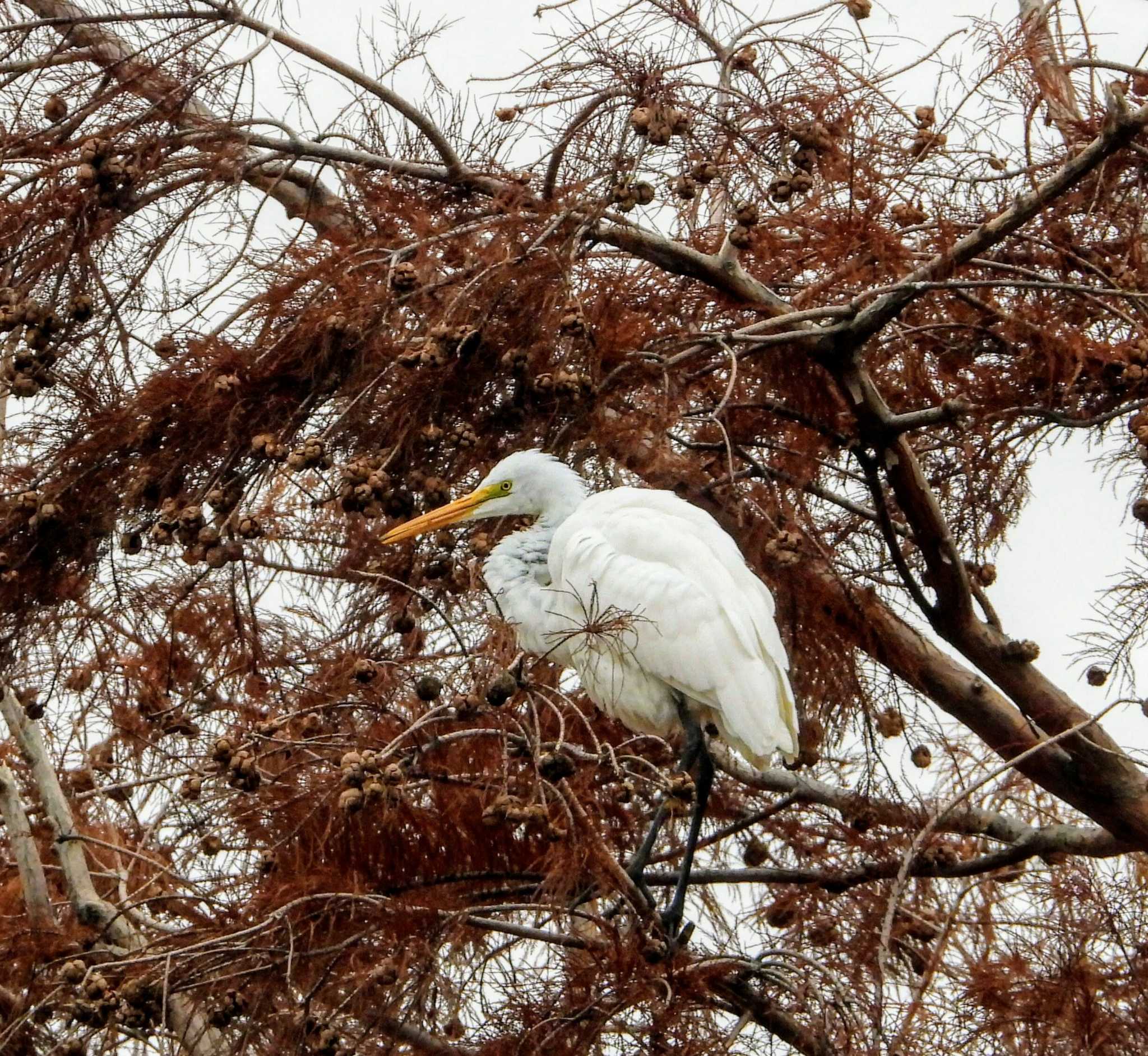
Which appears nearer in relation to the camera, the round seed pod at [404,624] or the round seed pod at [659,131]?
the round seed pod at [659,131]

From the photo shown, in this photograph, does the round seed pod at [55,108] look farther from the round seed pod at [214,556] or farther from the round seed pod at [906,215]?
the round seed pod at [906,215]

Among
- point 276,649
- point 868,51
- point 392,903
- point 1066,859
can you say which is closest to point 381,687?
point 392,903

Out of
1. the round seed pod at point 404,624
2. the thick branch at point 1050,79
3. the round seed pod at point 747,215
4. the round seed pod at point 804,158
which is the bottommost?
the round seed pod at point 404,624

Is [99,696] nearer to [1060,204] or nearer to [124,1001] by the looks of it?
[124,1001]

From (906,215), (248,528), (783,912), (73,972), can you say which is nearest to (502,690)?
(248,528)

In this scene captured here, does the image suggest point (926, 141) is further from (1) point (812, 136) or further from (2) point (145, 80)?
(2) point (145, 80)

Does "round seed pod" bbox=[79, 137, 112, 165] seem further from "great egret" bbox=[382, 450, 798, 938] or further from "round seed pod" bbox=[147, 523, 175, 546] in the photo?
"great egret" bbox=[382, 450, 798, 938]

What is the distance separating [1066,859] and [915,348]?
3.27 feet

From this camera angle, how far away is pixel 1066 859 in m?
3.16

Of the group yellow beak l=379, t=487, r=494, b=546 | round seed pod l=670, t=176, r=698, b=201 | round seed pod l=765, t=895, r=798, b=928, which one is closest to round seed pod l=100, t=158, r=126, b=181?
yellow beak l=379, t=487, r=494, b=546

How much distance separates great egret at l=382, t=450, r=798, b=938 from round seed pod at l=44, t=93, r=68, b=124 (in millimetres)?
784

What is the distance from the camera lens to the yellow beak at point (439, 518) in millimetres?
2707

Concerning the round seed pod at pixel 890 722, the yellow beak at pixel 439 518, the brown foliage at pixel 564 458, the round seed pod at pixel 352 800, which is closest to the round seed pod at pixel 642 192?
the brown foliage at pixel 564 458

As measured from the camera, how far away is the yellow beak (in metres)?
2.71
